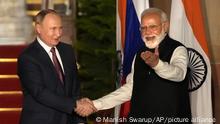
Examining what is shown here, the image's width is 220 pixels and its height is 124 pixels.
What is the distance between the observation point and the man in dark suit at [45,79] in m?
4.24

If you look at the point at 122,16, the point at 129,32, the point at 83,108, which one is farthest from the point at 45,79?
the point at 122,16

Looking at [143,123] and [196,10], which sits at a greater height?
[196,10]

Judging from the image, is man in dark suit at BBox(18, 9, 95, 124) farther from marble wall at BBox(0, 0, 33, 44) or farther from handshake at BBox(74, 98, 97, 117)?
marble wall at BBox(0, 0, 33, 44)

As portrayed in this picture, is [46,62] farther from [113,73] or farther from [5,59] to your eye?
[5,59]

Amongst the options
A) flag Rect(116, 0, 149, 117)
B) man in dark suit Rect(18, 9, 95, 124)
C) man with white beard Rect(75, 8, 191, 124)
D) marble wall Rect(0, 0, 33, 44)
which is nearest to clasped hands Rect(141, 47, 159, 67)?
man with white beard Rect(75, 8, 191, 124)

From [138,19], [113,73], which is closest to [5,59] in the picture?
[113,73]

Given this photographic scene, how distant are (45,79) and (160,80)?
0.84 meters

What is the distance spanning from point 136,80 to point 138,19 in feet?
4.75

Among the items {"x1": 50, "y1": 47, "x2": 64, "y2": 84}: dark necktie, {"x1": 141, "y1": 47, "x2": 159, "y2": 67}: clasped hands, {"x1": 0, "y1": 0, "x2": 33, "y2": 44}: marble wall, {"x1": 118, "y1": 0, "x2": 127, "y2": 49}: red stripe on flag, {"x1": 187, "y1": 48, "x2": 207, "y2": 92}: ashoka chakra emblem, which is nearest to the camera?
{"x1": 141, "y1": 47, "x2": 159, "y2": 67}: clasped hands

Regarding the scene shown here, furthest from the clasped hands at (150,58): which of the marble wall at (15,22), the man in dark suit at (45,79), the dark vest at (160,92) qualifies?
the marble wall at (15,22)

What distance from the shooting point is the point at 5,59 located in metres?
9.00

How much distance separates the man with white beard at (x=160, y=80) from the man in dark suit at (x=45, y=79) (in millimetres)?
547

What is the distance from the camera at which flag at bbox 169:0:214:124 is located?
4.98m

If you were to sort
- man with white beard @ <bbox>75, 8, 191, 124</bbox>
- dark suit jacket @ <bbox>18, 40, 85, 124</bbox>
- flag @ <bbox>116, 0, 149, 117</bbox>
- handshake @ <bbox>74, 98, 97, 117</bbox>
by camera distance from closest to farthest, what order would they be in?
man with white beard @ <bbox>75, 8, 191, 124</bbox>
dark suit jacket @ <bbox>18, 40, 85, 124</bbox>
handshake @ <bbox>74, 98, 97, 117</bbox>
flag @ <bbox>116, 0, 149, 117</bbox>
